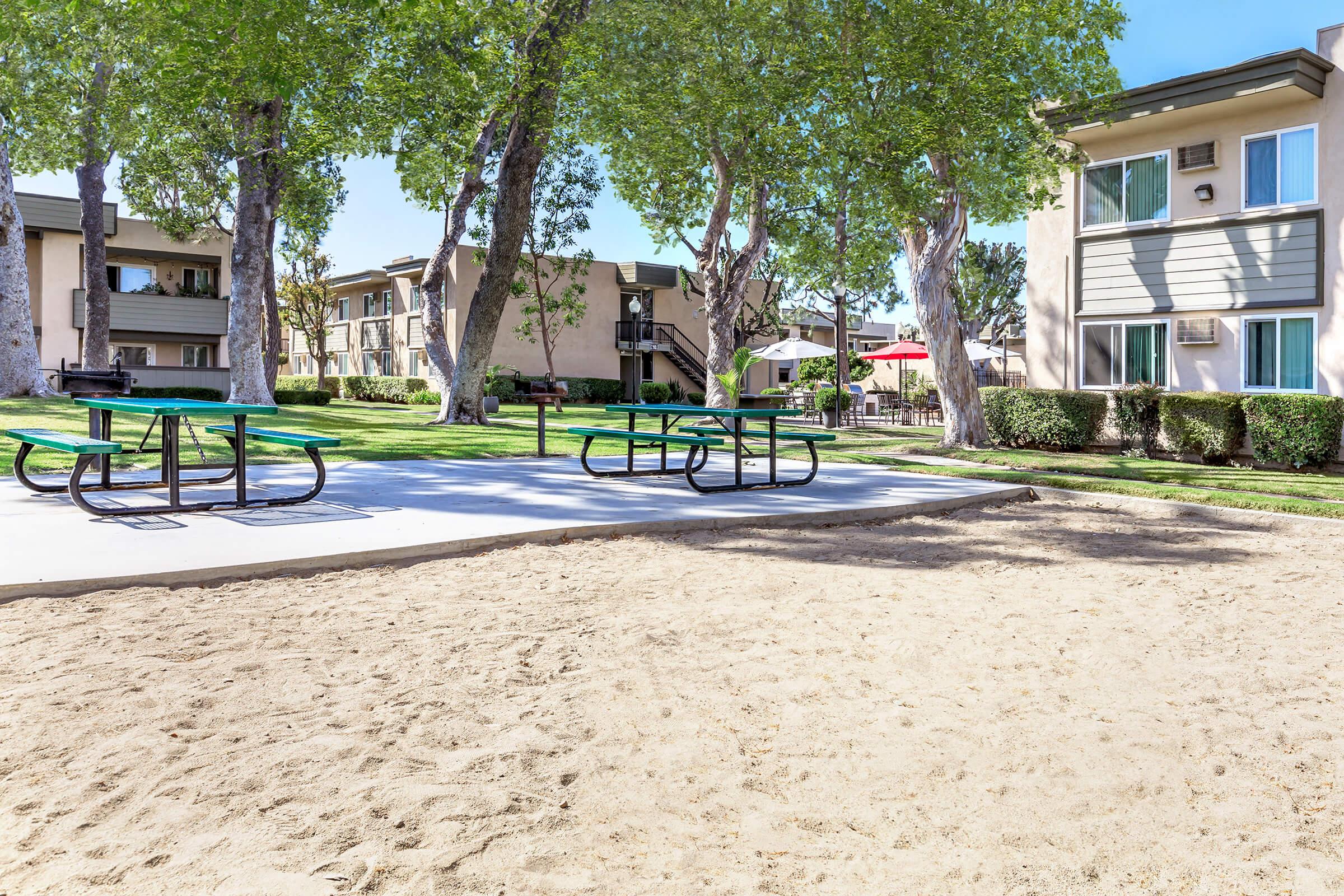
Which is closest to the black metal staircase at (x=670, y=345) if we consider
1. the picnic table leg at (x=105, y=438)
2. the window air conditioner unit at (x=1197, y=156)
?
the window air conditioner unit at (x=1197, y=156)

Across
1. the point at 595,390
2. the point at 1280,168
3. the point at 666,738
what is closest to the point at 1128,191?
the point at 1280,168

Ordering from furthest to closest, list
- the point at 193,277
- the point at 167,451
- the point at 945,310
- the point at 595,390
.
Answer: the point at 595,390
the point at 193,277
the point at 945,310
the point at 167,451

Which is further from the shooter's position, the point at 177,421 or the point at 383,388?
the point at 383,388

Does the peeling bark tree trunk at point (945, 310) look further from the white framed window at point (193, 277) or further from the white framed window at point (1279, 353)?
the white framed window at point (193, 277)

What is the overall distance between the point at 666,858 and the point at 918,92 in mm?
14915

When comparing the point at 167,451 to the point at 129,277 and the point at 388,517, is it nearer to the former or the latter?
the point at 388,517

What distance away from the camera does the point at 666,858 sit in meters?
2.65

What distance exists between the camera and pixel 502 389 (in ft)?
119

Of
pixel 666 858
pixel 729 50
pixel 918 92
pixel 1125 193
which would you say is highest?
pixel 729 50

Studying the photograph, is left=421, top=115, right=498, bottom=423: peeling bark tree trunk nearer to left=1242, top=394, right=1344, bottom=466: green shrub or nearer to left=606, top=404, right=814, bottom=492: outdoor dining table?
left=606, top=404, right=814, bottom=492: outdoor dining table

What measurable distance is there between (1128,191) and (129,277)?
1336 inches

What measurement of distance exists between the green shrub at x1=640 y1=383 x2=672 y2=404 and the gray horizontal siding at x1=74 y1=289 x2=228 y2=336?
1561 cm

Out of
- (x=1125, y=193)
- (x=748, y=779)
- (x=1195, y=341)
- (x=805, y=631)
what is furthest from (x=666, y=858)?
(x=1125, y=193)

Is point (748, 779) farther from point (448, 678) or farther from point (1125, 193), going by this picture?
point (1125, 193)
